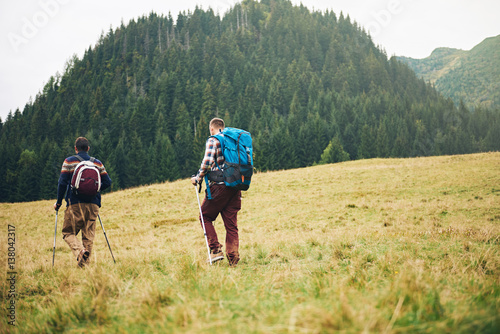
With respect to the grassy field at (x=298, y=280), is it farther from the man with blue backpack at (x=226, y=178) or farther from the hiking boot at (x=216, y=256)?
the man with blue backpack at (x=226, y=178)

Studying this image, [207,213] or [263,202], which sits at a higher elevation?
[207,213]

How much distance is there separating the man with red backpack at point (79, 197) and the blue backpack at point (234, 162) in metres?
2.45

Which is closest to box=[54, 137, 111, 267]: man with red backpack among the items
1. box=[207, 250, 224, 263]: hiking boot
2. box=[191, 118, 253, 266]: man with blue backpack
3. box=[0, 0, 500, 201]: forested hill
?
box=[191, 118, 253, 266]: man with blue backpack

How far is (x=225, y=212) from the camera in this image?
5.18 meters

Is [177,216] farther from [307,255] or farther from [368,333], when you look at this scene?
[368,333]

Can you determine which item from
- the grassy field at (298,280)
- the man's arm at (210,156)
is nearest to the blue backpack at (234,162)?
the man's arm at (210,156)

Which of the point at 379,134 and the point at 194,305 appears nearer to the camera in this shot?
the point at 194,305

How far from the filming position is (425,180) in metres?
18.5

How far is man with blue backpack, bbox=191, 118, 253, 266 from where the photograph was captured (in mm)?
4852

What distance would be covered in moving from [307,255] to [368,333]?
3.97 m

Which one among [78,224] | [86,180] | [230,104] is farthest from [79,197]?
[230,104]

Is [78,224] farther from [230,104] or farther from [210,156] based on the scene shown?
[230,104]

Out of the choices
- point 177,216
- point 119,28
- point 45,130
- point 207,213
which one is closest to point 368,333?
point 207,213

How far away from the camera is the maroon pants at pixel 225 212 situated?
4.99 m
